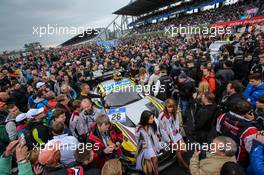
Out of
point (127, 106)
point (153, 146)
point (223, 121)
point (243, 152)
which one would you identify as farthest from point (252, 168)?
point (127, 106)

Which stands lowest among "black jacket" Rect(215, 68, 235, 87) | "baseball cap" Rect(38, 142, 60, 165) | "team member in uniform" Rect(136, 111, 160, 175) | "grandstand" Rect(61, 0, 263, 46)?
"team member in uniform" Rect(136, 111, 160, 175)

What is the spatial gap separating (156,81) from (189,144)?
2.29 meters

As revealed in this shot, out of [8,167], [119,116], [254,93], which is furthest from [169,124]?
[8,167]

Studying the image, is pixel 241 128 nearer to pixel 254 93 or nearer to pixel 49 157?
pixel 254 93

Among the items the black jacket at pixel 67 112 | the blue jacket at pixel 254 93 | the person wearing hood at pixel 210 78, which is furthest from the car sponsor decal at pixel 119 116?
the blue jacket at pixel 254 93

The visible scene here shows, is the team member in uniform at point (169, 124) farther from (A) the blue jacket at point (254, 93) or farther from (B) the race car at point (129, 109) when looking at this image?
(A) the blue jacket at point (254, 93)

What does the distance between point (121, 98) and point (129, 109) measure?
0.67 m

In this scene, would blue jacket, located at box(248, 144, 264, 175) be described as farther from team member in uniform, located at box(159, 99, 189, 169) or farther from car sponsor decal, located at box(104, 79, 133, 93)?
car sponsor decal, located at box(104, 79, 133, 93)

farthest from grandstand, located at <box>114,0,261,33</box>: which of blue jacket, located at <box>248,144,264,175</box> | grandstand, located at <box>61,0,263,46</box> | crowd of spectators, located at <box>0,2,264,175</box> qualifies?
blue jacket, located at <box>248,144,264,175</box>

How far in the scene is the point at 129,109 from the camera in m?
5.36

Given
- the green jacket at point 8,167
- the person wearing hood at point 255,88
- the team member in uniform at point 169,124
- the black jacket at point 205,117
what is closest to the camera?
the green jacket at point 8,167

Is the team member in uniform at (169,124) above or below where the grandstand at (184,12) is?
below

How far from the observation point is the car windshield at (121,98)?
5.78 m

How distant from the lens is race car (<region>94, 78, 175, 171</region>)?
410 cm
